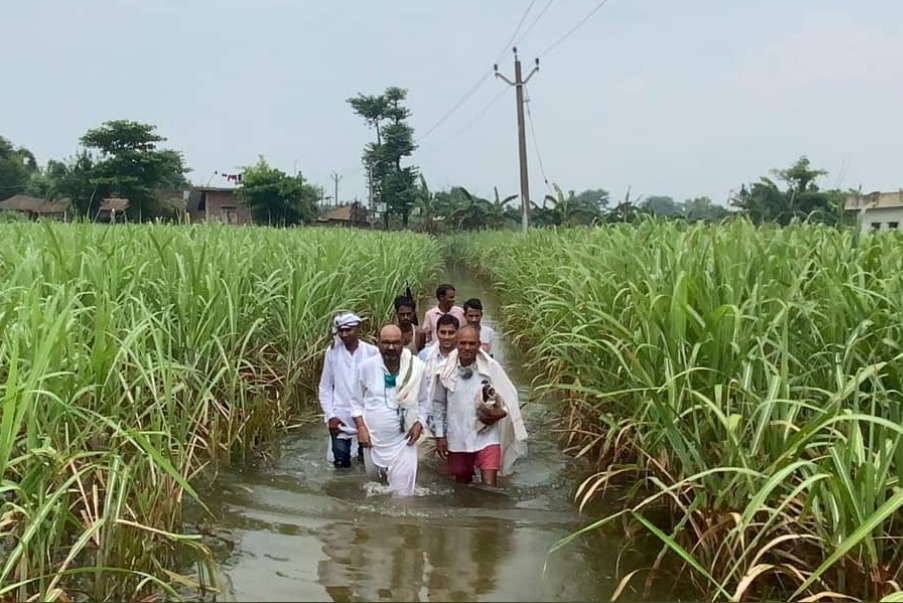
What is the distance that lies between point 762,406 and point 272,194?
32.1m

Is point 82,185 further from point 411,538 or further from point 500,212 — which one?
point 411,538

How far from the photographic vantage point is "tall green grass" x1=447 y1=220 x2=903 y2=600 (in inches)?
105

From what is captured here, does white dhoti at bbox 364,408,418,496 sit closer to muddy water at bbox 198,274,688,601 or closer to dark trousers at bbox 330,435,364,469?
muddy water at bbox 198,274,688,601

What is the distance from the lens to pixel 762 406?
2.99m

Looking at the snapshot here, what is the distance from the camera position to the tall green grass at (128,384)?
9.02 feet

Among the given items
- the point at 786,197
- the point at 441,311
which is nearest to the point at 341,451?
the point at 441,311

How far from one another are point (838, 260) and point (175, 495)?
377 centimetres

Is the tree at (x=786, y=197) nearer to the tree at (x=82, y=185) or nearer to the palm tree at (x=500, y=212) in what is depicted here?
the palm tree at (x=500, y=212)

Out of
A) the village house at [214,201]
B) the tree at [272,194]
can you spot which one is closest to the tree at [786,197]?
the tree at [272,194]

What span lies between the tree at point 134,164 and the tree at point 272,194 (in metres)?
3.02

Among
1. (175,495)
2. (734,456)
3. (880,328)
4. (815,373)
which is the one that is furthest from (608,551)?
(175,495)

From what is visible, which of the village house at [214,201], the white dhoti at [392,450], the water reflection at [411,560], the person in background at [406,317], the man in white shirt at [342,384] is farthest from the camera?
the village house at [214,201]

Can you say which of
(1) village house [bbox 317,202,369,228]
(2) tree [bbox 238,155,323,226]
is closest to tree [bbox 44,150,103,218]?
(2) tree [bbox 238,155,323,226]

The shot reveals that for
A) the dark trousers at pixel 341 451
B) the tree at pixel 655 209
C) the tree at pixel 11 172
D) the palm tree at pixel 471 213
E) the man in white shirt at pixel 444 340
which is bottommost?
the dark trousers at pixel 341 451
